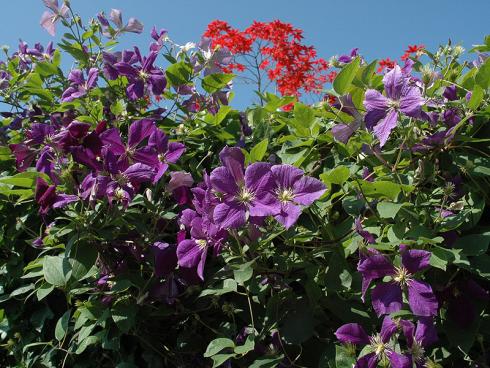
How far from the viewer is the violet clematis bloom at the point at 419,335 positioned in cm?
108

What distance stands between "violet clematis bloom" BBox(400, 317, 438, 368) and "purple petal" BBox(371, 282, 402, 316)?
1.4 inches

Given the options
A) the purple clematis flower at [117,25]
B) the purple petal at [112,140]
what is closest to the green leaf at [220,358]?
the purple petal at [112,140]

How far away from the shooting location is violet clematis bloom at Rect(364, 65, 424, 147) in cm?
115

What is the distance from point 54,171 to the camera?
4.61ft

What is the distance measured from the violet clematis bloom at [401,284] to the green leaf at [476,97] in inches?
15.2

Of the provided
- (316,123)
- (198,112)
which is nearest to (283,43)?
(198,112)

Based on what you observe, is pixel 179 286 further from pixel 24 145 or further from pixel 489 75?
pixel 489 75

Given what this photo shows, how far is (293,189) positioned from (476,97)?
17.9 inches

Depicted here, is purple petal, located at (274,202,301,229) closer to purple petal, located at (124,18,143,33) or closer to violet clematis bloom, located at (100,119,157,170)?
violet clematis bloom, located at (100,119,157,170)

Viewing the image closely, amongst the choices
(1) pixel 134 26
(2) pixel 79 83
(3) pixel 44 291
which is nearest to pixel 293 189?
(3) pixel 44 291

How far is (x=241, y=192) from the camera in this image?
1.14m

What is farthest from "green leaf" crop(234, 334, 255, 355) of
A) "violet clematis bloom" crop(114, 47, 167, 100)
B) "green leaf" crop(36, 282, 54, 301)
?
"violet clematis bloom" crop(114, 47, 167, 100)

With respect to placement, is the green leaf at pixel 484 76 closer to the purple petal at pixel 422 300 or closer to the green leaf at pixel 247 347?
the purple petal at pixel 422 300

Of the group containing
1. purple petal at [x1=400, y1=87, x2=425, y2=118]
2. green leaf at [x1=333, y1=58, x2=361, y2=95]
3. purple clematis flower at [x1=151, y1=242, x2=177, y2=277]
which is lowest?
purple clematis flower at [x1=151, y1=242, x2=177, y2=277]
